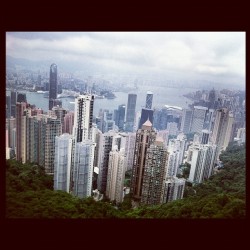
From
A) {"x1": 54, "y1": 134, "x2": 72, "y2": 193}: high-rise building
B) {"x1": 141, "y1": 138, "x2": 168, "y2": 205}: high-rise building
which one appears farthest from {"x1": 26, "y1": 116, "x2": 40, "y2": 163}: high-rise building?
{"x1": 141, "y1": 138, "x2": 168, "y2": 205}: high-rise building

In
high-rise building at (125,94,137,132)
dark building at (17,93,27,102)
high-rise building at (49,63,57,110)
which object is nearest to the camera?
dark building at (17,93,27,102)

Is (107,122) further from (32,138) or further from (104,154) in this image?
(32,138)

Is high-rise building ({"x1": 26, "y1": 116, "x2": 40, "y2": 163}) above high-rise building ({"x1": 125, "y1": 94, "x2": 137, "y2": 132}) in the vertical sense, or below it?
below

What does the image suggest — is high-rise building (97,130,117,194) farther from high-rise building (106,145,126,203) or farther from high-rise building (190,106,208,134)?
high-rise building (190,106,208,134)

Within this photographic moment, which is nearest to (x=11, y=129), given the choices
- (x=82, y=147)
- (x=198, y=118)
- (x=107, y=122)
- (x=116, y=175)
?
(x=82, y=147)

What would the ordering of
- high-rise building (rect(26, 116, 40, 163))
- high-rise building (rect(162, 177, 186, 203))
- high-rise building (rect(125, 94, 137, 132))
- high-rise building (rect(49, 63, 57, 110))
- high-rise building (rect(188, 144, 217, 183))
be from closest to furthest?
high-rise building (rect(49, 63, 57, 110)) → high-rise building (rect(26, 116, 40, 163)) → high-rise building (rect(125, 94, 137, 132)) → high-rise building (rect(162, 177, 186, 203)) → high-rise building (rect(188, 144, 217, 183))

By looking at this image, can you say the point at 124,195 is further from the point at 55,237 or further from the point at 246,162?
the point at 246,162
